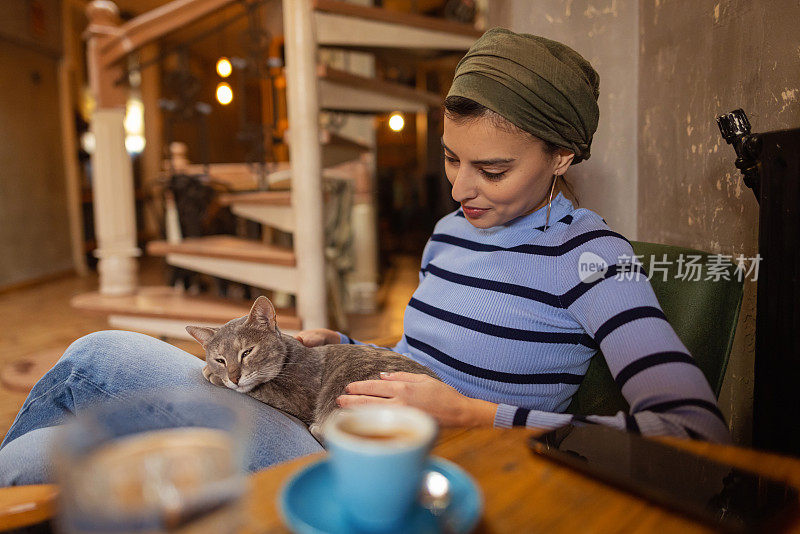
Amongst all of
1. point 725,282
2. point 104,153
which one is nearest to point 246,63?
point 104,153

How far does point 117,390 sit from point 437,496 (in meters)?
0.74

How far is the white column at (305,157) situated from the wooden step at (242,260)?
91 mm

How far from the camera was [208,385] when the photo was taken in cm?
109

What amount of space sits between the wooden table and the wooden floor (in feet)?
7.42

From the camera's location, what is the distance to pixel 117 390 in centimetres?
101

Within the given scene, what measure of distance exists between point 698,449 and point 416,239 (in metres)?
8.32

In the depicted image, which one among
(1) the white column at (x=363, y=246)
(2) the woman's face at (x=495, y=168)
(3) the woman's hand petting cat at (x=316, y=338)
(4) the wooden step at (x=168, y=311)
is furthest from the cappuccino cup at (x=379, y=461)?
(1) the white column at (x=363, y=246)

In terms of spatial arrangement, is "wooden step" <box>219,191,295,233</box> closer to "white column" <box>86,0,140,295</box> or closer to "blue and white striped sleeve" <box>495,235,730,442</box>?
"white column" <box>86,0,140,295</box>

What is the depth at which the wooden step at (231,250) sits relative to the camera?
2.90 meters

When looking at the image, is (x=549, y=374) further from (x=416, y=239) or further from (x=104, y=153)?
(x=416, y=239)

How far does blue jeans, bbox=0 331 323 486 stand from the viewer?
936mm

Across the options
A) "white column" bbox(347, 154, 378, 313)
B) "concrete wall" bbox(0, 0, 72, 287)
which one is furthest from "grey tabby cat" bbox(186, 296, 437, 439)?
"concrete wall" bbox(0, 0, 72, 287)

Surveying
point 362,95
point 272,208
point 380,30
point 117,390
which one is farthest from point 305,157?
point 117,390

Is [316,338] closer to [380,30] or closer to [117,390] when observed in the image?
[117,390]
